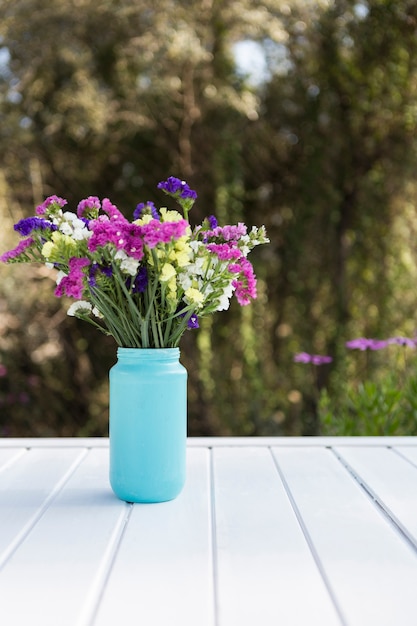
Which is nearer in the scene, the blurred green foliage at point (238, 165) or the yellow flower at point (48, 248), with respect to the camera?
the yellow flower at point (48, 248)

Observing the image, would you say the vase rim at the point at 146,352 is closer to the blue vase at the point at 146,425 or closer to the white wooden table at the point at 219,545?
the blue vase at the point at 146,425

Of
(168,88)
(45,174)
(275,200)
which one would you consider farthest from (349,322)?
(45,174)

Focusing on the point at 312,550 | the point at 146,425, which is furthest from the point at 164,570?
the point at 146,425

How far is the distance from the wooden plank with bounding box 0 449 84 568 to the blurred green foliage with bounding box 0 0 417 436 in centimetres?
217

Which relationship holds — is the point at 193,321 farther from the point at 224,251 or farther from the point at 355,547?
the point at 355,547

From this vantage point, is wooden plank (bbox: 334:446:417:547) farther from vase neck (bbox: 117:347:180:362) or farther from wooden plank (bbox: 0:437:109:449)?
wooden plank (bbox: 0:437:109:449)

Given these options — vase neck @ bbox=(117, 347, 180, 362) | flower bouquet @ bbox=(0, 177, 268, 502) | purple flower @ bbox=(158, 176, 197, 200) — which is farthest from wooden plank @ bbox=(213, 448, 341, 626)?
purple flower @ bbox=(158, 176, 197, 200)

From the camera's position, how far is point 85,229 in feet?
3.28

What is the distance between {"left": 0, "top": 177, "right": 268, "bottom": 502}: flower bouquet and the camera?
3.24 ft

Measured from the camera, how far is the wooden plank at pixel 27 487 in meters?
0.92

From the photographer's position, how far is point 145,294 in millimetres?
1036

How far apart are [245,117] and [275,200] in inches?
20.3

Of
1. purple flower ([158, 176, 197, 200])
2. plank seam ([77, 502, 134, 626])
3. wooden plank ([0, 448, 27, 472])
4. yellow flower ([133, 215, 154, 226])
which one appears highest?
purple flower ([158, 176, 197, 200])

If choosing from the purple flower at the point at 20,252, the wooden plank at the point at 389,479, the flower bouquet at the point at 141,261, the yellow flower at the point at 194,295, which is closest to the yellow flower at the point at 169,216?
the flower bouquet at the point at 141,261
